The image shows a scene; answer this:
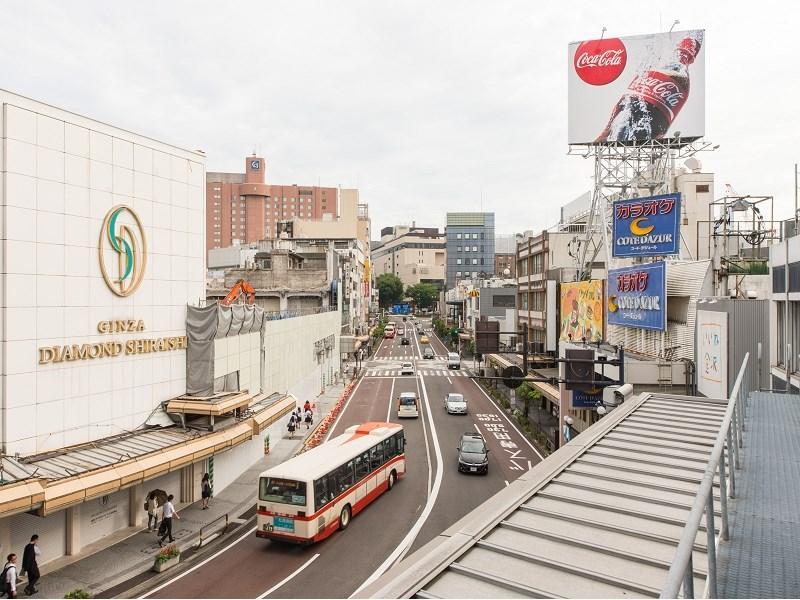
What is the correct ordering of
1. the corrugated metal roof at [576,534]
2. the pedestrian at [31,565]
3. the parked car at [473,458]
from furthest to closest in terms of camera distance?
the parked car at [473,458], the pedestrian at [31,565], the corrugated metal roof at [576,534]

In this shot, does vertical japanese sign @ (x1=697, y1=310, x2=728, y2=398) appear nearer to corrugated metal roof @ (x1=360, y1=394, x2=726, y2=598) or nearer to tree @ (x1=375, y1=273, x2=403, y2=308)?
corrugated metal roof @ (x1=360, y1=394, x2=726, y2=598)

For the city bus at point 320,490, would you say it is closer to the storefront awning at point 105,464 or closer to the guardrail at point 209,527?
the guardrail at point 209,527

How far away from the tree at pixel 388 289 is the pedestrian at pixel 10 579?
164187mm

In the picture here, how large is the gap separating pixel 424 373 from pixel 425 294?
383 feet

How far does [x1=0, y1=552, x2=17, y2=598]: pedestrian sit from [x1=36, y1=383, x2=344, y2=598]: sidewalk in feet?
2.31

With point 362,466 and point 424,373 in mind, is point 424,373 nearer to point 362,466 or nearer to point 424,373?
point 424,373

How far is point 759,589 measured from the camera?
17.7ft

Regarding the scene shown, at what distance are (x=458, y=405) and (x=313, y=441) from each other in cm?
1333

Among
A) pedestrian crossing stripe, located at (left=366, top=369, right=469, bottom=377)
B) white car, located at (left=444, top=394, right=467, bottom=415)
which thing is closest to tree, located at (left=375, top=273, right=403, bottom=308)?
pedestrian crossing stripe, located at (left=366, top=369, right=469, bottom=377)

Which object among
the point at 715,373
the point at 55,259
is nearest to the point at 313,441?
the point at 55,259

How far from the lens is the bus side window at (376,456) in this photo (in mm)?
22961

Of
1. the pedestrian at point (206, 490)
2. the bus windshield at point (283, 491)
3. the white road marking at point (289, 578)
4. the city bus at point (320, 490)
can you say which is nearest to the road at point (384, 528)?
the white road marking at point (289, 578)

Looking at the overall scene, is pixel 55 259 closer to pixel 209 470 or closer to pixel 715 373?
pixel 209 470

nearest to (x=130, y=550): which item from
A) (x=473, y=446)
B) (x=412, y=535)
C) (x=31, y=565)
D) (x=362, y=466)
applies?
(x=31, y=565)
